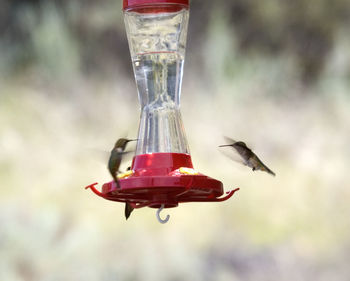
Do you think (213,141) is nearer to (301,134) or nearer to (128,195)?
(301,134)

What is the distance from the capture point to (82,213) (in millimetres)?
7840

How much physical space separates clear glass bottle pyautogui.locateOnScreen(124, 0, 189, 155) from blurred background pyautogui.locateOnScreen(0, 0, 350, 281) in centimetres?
291

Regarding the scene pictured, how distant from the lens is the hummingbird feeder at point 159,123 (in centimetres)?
387

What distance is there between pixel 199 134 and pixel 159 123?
12.4 feet

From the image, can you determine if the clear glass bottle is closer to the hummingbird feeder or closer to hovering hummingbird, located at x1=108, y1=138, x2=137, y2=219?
the hummingbird feeder

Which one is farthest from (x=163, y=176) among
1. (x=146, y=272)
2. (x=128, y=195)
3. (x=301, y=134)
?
(x=301, y=134)

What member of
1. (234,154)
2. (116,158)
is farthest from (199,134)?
(116,158)

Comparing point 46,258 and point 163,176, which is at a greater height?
point 163,176

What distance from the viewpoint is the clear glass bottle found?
4.43 m

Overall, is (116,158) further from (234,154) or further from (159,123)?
(234,154)

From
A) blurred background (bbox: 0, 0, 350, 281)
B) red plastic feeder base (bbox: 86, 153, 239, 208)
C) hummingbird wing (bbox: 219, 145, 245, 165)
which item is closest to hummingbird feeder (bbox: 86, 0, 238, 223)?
red plastic feeder base (bbox: 86, 153, 239, 208)

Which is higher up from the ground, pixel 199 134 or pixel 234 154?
pixel 234 154

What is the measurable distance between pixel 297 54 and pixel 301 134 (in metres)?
0.78

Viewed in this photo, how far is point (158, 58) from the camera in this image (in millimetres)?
4625
